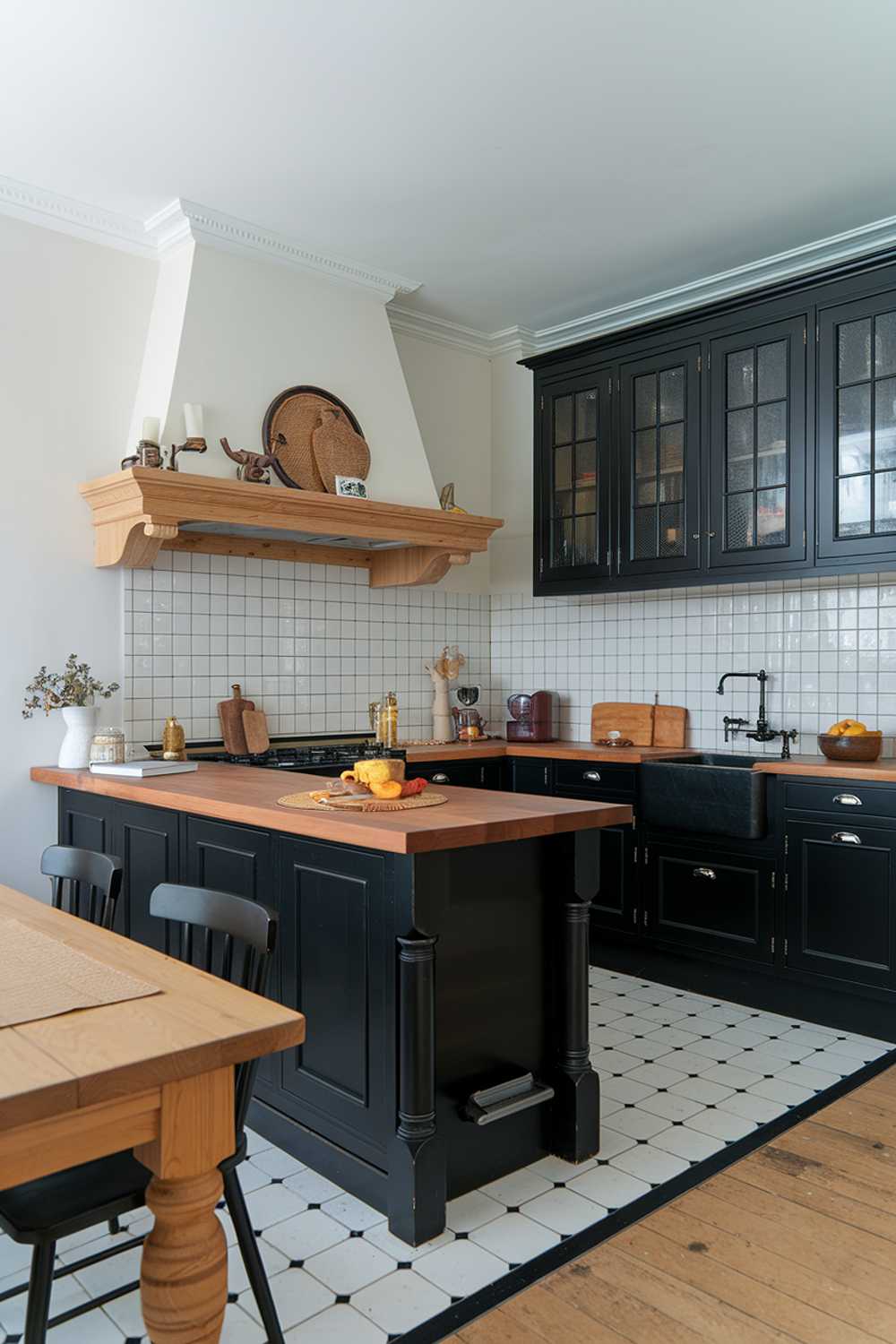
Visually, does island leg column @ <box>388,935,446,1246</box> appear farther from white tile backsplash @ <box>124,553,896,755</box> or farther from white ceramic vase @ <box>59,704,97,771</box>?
white tile backsplash @ <box>124,553,896,755</box>

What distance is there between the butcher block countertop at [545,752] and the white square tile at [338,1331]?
2.48 metres

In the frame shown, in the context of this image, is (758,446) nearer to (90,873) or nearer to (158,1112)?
(90,873)

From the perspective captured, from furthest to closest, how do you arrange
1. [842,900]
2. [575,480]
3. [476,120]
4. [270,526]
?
[575,480] → [270,526] → [842,900] → [476,120]

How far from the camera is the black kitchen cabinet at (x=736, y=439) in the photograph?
3645mm

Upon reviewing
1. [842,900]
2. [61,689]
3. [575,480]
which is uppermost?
[575,480]

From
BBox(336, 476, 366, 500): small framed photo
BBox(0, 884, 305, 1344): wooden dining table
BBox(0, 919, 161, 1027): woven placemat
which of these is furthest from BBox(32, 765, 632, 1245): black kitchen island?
BBox(336, 476, 366, 500): small framed photo

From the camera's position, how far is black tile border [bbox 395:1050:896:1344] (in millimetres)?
1930

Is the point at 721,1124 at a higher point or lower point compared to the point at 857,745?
lower

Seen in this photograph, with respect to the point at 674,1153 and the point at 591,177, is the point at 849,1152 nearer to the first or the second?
the point at 674,1153

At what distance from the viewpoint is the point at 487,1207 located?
235 cm

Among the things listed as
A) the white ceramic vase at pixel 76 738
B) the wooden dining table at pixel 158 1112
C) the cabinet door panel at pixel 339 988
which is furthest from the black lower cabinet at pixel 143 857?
the wooden dining table at pixel 158 1112

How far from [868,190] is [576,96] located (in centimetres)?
127

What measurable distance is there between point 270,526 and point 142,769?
103 cm

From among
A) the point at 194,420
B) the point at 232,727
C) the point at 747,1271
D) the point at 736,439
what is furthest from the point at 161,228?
the point at 747,1271
